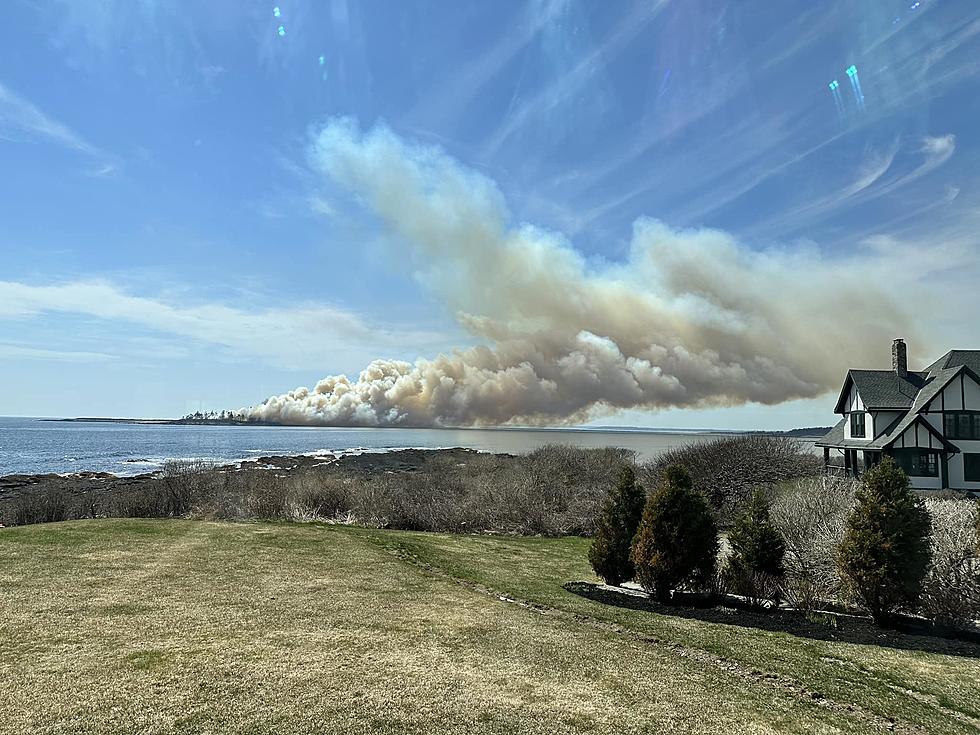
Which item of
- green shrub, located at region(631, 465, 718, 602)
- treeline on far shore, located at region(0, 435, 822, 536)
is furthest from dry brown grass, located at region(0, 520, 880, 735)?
treeline on far shore, located at region(0, 435, 822, 536)

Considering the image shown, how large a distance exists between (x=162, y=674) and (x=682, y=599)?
461 inches

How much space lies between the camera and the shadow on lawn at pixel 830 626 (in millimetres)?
11770

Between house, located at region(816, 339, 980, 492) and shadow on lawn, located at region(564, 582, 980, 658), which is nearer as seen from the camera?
shadow on lawn, located at region(564, 582, 980, 658)

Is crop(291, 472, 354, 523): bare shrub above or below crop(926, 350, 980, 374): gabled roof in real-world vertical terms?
below

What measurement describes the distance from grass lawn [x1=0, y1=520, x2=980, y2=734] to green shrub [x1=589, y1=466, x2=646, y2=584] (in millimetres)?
2271

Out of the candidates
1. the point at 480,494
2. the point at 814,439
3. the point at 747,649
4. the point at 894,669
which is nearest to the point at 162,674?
the point at 747,649

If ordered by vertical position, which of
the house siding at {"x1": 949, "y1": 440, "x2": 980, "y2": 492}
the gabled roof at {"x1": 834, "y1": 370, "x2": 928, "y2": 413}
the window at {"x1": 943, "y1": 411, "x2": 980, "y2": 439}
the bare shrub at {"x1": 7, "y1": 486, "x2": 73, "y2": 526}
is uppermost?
the gabled roof at {"x1": 834, "y1": 370, "x2": 928, "y2": 413}

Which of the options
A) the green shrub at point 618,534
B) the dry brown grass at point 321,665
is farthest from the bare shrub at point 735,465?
the dry brown grass at point 321,665

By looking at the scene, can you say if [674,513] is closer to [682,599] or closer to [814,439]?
[682,599]

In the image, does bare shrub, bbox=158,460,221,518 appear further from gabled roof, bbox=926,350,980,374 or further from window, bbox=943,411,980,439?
gabled roof, bbox=926,350,980,374

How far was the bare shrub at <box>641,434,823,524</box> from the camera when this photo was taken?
115 feet

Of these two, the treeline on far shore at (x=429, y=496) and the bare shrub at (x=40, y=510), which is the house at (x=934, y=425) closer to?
the treeline on far shore at (x=429, y=496)

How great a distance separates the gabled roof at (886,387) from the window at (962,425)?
101 inches

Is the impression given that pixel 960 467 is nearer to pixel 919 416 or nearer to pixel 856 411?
pixel 919 416
